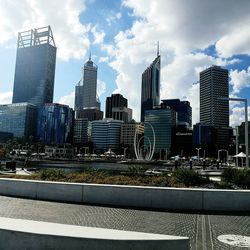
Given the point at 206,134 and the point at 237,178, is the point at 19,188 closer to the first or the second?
the point at 237,178

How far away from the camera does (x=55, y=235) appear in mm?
5598

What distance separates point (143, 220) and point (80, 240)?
199 inches

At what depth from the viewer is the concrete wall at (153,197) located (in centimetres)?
1245

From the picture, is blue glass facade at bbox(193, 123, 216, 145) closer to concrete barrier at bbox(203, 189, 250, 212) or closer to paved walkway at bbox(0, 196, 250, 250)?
concrete barrier at bbox(203, 189, 250, 212)

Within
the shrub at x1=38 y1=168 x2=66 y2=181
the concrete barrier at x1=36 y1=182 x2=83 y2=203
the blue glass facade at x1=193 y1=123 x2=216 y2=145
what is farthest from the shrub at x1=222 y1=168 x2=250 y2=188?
the blue glass facade at x1=193 y1=123 x2=216 y2=145

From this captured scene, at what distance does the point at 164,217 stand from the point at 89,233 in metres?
5.55

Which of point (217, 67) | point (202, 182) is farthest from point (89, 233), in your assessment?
point (217, 67)

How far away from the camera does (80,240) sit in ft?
18.1

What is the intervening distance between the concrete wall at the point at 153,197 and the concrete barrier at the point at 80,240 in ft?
22.9

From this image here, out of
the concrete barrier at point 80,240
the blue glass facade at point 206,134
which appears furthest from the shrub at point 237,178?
the blue glass facade at point 206,134

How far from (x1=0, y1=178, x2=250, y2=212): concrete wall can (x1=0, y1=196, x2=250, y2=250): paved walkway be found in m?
0.83

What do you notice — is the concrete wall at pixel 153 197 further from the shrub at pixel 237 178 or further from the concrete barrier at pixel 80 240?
the concrete barrier at pixel 80 240

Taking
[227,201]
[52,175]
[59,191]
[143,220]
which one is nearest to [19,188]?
[59,191]

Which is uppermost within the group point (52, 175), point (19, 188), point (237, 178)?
point (237, 178)
